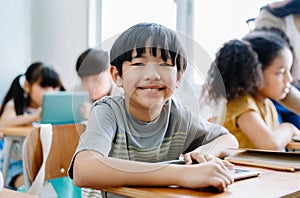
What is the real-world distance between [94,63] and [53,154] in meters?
0.84

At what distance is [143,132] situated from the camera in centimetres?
58

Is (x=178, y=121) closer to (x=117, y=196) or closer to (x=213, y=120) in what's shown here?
(x=213, y=120)

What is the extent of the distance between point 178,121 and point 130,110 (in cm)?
7

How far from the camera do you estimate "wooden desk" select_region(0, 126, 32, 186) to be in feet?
7.88

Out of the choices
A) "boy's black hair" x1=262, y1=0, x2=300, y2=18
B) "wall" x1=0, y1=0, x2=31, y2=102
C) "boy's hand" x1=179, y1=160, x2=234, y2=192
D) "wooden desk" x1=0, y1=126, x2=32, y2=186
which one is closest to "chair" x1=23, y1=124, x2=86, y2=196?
"boy's hand" x1=179, y1=160, x2=234, y2=192

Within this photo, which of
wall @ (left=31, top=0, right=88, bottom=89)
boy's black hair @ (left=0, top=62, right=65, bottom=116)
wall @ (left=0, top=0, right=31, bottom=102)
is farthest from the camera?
wall @ (left=0, top=0, right=31, bottom=102)

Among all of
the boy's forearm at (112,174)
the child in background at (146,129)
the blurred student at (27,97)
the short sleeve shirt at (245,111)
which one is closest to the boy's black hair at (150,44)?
the child in background at (146,129)

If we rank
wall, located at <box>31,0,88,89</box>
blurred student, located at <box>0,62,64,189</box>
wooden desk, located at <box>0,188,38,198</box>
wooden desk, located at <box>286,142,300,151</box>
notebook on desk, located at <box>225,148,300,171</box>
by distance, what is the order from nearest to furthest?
wooden desk, located at <box>0,188,38,198</box>, notebook on desk, located at <box>225,148,300,171</box>, wooden desk, located at <box>286,142,300,151</box>, blurred student, located at <box>0,62,64,189</box>, wall, located at <box>31,0,88,89</box>

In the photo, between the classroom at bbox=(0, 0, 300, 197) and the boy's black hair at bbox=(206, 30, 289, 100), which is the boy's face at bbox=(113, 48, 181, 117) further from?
the boy's black hair at bbox=(206, 30, 289, 100)

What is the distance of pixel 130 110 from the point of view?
1.87 ft

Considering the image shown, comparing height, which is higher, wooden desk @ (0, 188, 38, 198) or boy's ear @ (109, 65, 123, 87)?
boy's ear @ (109, 65, 123, 87)

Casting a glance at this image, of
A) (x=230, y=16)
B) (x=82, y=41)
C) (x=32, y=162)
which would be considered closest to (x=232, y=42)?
(x=230, y=16)

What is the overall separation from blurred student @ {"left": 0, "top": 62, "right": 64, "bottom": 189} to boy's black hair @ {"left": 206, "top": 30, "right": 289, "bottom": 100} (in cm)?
139

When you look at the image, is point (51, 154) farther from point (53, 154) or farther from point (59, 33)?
point (59, 33)
